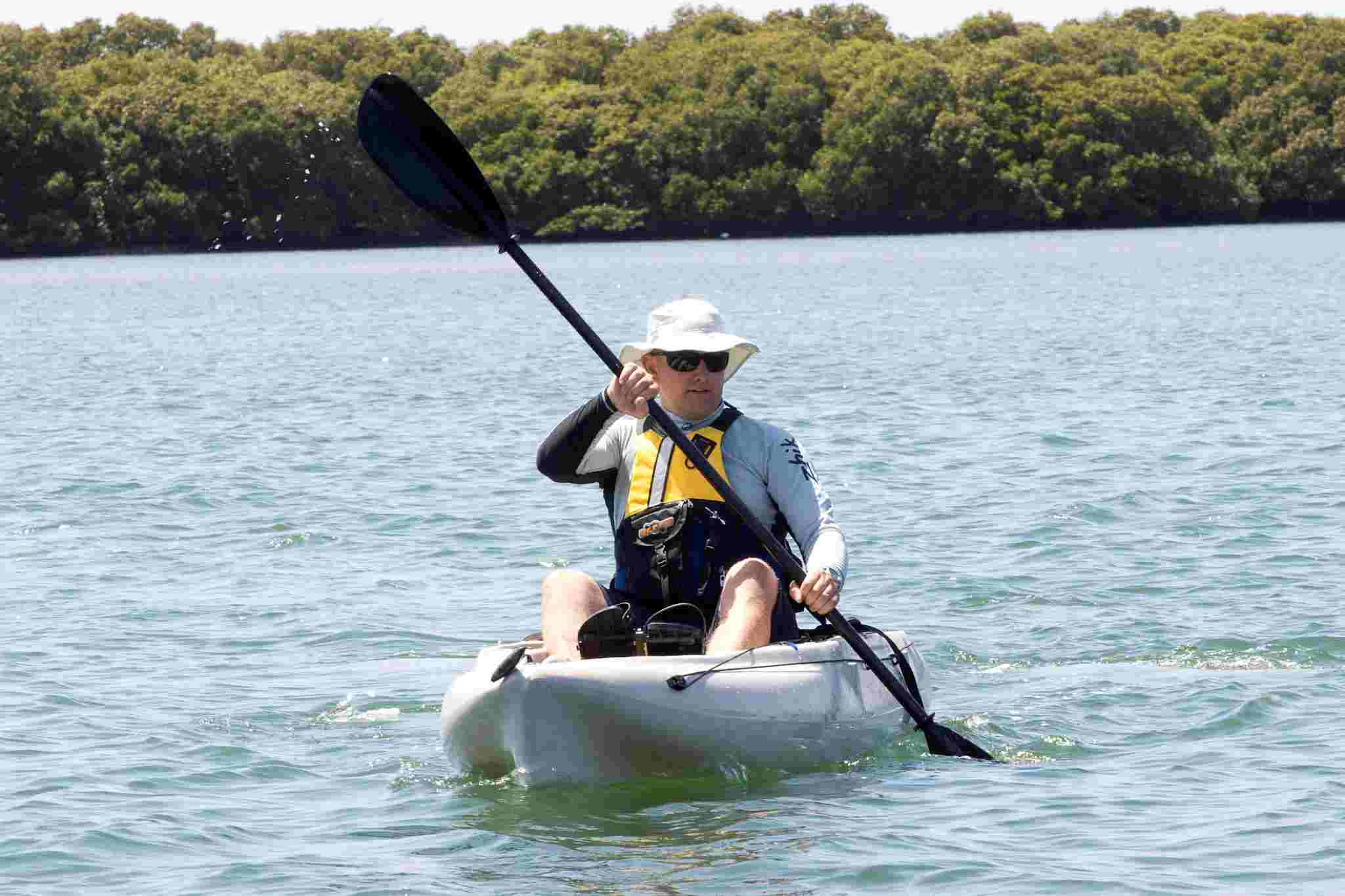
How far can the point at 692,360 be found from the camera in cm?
748

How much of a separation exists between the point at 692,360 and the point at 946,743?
5.72 feet

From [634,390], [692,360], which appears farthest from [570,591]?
[692,360]

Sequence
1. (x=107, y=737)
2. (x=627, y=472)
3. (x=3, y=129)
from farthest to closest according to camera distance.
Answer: (x=3, y=129) → (x=107, y=737) → (x=627, y=472)

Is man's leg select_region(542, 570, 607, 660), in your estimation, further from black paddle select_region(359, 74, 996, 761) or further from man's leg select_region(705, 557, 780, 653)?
black paddle select_region(359, 74, 996, 761)

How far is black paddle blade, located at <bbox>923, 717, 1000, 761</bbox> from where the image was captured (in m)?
7.93

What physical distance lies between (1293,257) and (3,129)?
49.6m

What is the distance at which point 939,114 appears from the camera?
87.4 metres

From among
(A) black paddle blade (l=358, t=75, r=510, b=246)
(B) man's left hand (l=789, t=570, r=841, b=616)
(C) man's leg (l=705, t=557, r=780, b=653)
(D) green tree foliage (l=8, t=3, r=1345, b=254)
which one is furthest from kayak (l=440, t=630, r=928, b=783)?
(D) green tree foliage (l=8, t=3, r=1345, b=254)

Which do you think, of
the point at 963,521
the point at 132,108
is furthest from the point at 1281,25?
the point at 963,521

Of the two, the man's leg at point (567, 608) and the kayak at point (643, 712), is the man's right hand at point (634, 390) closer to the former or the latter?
the man's leg at point (567, 608)

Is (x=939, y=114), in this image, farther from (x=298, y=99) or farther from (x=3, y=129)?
(x=3, y=129)

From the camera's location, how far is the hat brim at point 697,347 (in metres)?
7.35

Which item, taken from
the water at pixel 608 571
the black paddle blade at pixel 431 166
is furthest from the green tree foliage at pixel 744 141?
the black paddle blade at pixel 431 166

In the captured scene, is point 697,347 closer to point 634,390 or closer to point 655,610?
point 634,390
